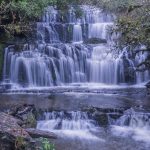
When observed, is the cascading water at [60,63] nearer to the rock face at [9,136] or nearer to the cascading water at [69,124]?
the cascading water at [69,124]

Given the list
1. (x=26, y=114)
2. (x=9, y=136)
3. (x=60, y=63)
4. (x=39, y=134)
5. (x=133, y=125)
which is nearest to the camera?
(x=9, y=136)

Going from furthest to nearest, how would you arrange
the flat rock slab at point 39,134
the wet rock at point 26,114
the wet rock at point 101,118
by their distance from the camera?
the wet rock at point 101,118 → the wet rock at point 26,114 → the flat rock slab at point 39,134

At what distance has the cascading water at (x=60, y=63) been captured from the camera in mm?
19750

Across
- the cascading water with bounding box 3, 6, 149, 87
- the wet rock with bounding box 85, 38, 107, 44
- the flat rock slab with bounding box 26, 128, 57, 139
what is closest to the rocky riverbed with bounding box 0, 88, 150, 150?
the flat rock slab with bounding box 26, 128, 57, 139

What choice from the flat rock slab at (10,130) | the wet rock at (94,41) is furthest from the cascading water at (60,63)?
the flat rock slab at (10,130)

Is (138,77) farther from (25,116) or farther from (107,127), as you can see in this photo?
(25,116)

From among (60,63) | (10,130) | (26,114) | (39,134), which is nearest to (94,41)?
(60,63)

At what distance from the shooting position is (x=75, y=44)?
70.2 ft

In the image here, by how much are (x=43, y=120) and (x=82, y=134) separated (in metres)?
1.56

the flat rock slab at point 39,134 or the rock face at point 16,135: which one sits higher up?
the rock face at point 16,135

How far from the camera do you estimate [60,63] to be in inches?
795

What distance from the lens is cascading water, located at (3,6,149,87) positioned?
19.8 m

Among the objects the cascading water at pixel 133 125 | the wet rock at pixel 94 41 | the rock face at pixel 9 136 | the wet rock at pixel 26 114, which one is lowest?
the cascading water at pixel 133 125

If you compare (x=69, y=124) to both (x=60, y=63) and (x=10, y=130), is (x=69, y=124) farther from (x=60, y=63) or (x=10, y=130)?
(x=60, y=63)
